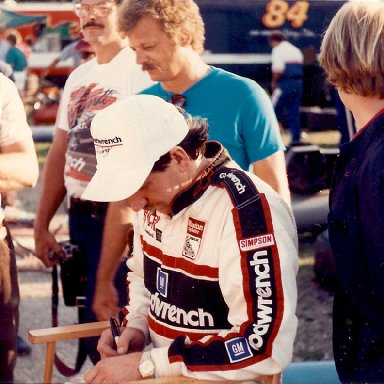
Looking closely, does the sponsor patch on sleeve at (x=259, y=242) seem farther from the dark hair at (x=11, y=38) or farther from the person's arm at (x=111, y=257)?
the dark hair at (x=11, y=38)

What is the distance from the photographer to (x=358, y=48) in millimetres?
2076

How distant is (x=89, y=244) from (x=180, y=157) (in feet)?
4.63

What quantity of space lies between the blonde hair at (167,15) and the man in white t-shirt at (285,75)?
8089 millimetres

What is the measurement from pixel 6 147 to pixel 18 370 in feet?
5.73

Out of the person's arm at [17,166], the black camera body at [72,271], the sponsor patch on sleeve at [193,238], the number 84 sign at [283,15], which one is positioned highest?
the sponsor patch on sleeve at [193,238]

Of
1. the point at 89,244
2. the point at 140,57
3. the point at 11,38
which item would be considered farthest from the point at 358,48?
the point at 11,38

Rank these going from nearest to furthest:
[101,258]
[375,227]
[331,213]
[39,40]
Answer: [375,227] < [331,213] < [101,258] < [39,40]

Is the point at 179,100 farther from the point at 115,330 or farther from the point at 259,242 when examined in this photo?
the point at 259,242

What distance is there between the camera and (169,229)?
2.37 meters

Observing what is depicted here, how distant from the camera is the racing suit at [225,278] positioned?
7.09 ft

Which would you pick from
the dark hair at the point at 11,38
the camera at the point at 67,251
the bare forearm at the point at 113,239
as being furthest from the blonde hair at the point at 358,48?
the dark hair at the point at 11,38

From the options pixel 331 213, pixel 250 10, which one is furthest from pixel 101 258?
pixel 250 10

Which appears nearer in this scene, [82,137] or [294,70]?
[82,137]

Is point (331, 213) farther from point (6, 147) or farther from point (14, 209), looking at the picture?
point (14, 209)
